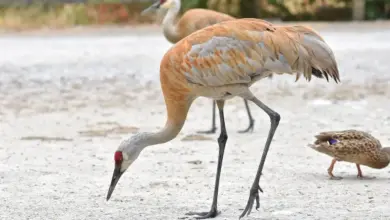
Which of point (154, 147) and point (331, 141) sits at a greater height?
point (331, 141)

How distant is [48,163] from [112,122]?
2.42 metres

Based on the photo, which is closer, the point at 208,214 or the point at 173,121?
the point at 208,214

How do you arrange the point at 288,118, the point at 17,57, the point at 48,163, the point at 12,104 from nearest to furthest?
the point at 48,163 < the point at 288,118 < the point at 12,104 < the point at 17,57

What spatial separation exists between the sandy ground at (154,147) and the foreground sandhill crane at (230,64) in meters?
0.54

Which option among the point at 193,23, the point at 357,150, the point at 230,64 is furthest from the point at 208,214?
the point at 193,23

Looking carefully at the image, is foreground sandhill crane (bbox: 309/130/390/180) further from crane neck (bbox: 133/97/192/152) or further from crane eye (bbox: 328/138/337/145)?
crane neck (bbox: 133/97/192/152)

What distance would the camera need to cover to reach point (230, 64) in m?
6.20

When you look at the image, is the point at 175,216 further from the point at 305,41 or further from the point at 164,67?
the point at 305,41

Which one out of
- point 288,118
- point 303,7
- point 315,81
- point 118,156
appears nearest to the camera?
point 118,156

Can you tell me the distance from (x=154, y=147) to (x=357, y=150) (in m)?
2.37

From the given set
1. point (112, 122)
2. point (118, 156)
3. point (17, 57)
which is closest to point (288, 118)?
point (112, 122)

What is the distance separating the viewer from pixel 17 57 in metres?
16.5

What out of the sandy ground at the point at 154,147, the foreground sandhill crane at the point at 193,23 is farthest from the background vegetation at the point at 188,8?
the foreground sandhill crane at the point at 193,23

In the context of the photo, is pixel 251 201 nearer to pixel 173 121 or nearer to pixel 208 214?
pixel 208 214
